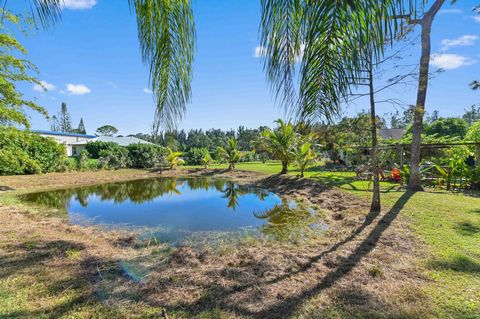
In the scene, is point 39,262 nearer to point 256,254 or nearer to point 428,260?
point 256,254

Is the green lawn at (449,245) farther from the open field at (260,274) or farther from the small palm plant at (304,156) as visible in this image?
the small palm plant at (304,156)

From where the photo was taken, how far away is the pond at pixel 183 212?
5.80 metres

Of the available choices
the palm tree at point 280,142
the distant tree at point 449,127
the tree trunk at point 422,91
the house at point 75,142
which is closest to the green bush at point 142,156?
the house at point 75,142

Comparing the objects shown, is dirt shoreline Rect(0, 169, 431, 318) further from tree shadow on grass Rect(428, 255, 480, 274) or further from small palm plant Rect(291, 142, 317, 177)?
small palm plant Rect(291, 142, 317, 177)

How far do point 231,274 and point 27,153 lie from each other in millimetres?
16999

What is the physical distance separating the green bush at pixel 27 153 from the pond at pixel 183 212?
5.79ft

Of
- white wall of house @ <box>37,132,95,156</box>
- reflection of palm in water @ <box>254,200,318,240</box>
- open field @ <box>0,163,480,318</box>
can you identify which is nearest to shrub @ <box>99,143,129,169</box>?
white wall of house @ <box>37,132,95,156</box>

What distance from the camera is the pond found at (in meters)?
5.80

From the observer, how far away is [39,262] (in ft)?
11.0

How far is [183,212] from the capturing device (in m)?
7.59

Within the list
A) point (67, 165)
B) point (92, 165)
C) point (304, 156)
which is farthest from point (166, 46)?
point (92, 165)

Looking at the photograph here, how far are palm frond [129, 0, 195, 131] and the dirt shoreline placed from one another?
2083 mm

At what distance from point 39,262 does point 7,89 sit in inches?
264

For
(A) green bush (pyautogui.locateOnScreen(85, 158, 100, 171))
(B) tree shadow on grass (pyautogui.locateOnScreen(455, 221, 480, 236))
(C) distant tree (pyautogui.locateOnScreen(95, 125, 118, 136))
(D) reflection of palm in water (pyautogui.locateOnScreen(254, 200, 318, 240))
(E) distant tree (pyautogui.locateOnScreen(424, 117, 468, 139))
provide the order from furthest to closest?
(C) distant tree (pyautogui.locateOnScreen(95, 125, 118, 136)), (E) distant tree (pyautogui.locateOnScreen(424, 117, 468, 139)), (A) green bush (pyautogui.locateOnScreen(85, 158, 100, 171)), (D) reflection of palm in water (pyautogui.locateOnScreen(254, 200, 318, 240)), (B) tree shadow on grass (pyautogui.locateOnScreen(455, 221, 480, 236))
